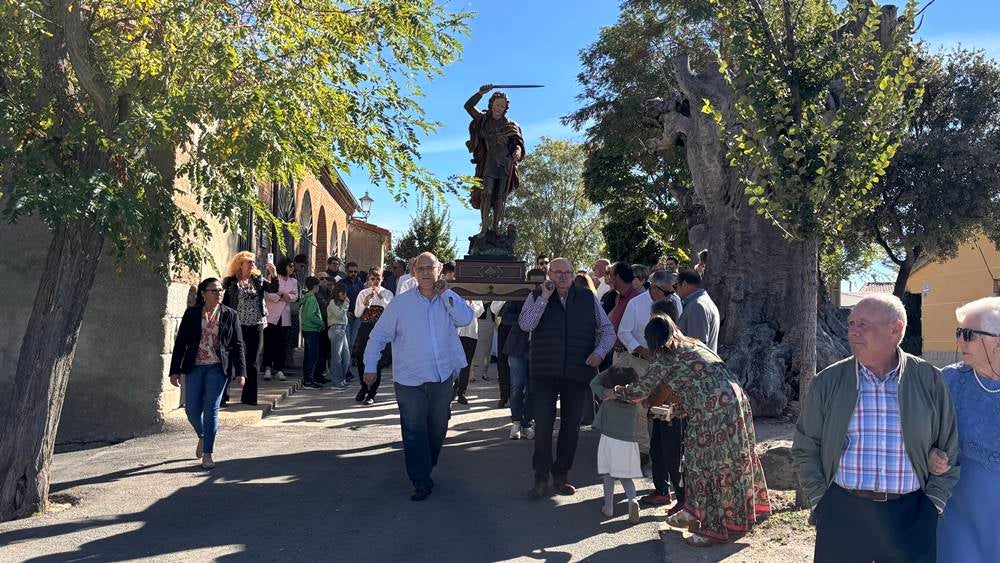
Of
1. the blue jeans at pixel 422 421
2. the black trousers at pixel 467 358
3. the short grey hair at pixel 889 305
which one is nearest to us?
the short grey hair at pixel 889 305

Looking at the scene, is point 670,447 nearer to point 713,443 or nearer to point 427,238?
point 713,443

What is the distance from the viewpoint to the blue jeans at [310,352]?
12.7 meters

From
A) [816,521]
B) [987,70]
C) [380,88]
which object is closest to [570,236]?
[987,70]

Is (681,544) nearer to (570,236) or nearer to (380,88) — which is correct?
(380,88)

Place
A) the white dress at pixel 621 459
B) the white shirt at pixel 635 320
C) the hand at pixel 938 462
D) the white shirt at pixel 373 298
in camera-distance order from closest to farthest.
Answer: the hand at pixel 938 462, the white dress at pixel 621 459, the white shirt at pixel 635 320, the white shirt at pixel 373 298

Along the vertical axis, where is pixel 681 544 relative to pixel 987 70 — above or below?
below

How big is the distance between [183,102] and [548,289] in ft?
10.3

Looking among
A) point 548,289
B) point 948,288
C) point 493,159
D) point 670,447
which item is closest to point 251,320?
point 493,159

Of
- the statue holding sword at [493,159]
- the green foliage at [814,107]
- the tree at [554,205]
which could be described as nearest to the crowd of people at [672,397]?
the statue holding sword at [493,159]

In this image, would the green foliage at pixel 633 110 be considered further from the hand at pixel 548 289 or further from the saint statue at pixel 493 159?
the hand at pixel 548 289

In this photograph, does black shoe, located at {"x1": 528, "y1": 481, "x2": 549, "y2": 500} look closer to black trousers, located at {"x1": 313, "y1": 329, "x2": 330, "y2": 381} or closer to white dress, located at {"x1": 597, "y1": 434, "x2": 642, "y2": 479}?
white dress, located at {"x1": 597, "y1": 434, "x2": 642, "y2": 479}

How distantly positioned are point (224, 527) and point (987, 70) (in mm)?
26178

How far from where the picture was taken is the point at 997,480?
344 centimetres

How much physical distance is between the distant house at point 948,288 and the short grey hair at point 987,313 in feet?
114
